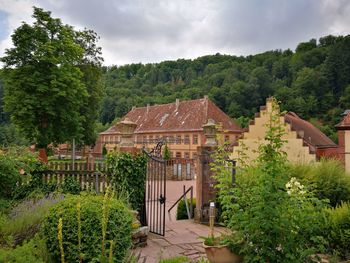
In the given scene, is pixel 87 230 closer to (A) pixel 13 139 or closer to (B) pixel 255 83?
(A) pixel 13 139

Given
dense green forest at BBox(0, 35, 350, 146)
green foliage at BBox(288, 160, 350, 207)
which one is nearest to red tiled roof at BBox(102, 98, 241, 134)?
dense green forest at BBox(0, 35, 350, 146)

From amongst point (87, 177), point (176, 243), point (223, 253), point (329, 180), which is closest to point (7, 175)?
point (87, 177)

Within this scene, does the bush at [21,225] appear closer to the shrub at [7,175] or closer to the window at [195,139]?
the shrub at [7,175]

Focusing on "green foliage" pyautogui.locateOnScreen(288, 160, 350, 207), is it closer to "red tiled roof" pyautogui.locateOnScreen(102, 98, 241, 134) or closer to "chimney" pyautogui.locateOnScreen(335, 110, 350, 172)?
"chimney" pyautogui.locateOnScreen(335, 110, 350, 172)

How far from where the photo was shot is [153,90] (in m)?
67.2

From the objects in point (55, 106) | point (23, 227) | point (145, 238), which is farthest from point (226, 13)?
point (55, 106)

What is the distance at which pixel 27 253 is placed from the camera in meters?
3.38

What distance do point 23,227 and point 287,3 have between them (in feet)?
39.9

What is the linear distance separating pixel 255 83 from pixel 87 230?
158 ft

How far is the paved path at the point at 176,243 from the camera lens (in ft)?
18.6

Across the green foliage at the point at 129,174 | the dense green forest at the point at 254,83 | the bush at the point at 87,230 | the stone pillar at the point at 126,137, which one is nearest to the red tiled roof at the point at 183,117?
the dense green forest at the point at 254,83

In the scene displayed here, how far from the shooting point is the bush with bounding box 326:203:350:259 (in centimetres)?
539

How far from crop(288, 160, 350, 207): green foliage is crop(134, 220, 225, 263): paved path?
242 centimetres

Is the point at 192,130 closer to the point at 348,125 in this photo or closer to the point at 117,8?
the point at 348,125
